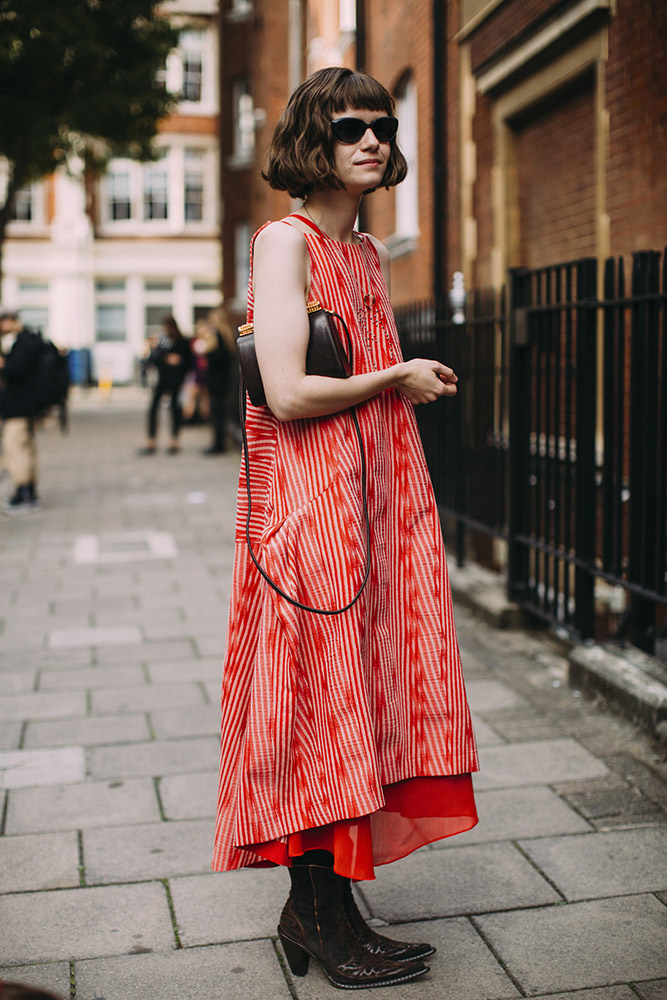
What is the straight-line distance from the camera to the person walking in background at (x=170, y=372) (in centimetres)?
1622

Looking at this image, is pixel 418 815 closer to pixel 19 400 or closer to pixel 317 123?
pixel 317 123

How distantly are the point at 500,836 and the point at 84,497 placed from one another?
9.23m

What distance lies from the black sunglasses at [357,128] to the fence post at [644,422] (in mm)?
2070

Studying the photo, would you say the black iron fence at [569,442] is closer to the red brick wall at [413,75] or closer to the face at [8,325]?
the red brick wall at [413,75]

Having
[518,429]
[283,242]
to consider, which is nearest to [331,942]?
[283,242]

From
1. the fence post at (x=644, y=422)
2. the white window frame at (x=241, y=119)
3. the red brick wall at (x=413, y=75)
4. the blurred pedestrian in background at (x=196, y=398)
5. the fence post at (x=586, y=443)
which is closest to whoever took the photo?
the fence post at (x=644, y=422)

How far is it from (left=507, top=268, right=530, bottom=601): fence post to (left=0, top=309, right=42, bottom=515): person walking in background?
19.8 feet

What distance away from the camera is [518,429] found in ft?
19.5

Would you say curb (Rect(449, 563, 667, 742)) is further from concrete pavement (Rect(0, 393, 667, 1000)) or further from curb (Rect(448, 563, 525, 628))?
curb (Rect(448, 563, 525, 628))

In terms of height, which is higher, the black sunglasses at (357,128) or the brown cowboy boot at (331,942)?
the black sunglasses at (357,128)

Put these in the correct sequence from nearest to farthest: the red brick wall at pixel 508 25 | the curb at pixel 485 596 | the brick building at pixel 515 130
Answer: the curb at pixel 485 596 < the brick building at pixel 515 130 < the red brick wall at pixel 508 25

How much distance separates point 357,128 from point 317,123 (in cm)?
9

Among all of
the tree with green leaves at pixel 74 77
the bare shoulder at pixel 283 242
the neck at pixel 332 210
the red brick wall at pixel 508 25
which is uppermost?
the tree with green leaves at pixel 74 77

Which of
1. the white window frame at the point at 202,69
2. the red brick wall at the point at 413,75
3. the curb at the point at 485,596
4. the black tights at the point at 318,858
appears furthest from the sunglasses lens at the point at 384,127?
the white window frame at the point at 202,69
